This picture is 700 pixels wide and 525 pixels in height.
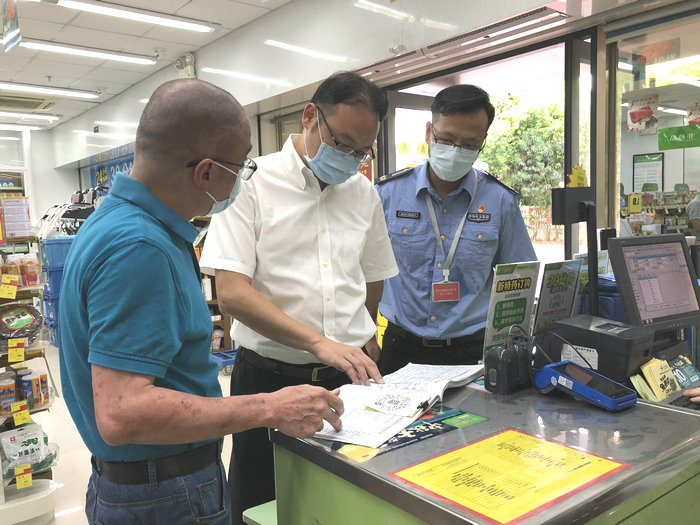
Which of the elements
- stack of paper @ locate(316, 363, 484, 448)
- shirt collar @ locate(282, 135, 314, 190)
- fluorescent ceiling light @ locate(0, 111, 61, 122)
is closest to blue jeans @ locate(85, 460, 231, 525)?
stack of paper @ locate(316, 363, 484, 448)

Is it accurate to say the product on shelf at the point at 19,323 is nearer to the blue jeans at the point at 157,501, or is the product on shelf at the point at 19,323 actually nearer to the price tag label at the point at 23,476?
the price tag label at the point at 23,476

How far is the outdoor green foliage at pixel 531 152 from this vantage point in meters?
4.20

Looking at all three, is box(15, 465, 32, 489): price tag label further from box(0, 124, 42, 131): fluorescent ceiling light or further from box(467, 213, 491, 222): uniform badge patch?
box(0, 124, 42, 131): fluorescent ceiling light

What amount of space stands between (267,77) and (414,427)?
5.39 m

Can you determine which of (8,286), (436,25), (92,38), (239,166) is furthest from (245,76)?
(239,166)

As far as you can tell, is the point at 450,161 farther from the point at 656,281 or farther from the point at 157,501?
the point at 157,501

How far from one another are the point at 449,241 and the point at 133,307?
1.48 metres

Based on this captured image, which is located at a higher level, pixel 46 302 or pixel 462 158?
pixel 462 158

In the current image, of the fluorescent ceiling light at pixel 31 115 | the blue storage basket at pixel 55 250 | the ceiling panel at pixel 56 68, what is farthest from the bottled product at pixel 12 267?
the fluorescent ceiling light at pixel 31 115

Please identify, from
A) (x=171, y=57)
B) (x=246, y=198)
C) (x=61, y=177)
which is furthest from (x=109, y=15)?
(x=61, y=177)

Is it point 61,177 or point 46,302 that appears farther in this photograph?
point 61,177

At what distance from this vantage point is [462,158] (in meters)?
2.14

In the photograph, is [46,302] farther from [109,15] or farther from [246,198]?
[246,198]

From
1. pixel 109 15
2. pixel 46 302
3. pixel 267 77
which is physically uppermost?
pixel 109 15
